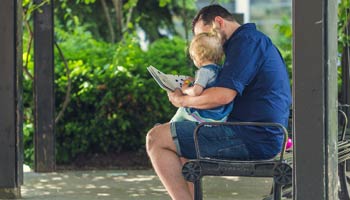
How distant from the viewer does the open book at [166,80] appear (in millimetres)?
5526

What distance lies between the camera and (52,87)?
9.16 meters

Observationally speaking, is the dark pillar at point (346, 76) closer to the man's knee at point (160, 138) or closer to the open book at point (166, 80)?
the open book at point (166, 80)

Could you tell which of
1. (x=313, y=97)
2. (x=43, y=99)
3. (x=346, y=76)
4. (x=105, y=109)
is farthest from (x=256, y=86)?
(x=105, y=109)

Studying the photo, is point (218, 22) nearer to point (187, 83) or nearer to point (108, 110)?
point (187, 83)

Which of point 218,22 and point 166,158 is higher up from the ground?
point 218,22

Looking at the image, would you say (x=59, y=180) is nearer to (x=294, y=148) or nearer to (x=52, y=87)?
(x=52, y=87)

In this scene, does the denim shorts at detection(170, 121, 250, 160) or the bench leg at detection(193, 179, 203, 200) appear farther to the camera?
the denim shorts at detection(170, 121, 250, 160)

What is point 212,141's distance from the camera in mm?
5484

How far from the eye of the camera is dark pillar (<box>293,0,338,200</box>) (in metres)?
4.82

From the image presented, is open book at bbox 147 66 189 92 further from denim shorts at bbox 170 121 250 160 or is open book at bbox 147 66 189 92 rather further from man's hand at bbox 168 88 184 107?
denim shorts at bbox 170 121 250 160

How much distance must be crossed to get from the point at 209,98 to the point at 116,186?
9.76 feet
